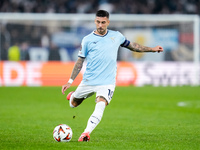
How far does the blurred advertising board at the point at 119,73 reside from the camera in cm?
2381

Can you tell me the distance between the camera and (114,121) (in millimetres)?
11648

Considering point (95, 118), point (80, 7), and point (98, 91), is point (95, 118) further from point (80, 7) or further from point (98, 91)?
point (80, 7)

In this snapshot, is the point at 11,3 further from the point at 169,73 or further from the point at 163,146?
the point at 163,146

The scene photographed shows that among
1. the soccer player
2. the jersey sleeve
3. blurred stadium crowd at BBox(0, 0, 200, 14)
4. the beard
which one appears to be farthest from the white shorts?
blurred stadium crowd at BBox(0, 0, 200, 14)

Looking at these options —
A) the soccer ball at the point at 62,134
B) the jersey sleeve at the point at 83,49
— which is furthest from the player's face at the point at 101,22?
the soccer ball at the point at 62,134

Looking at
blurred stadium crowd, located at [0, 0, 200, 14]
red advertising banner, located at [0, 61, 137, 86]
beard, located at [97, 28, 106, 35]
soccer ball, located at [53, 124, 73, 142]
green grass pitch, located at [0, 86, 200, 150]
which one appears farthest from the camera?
blurred stadium crowd, located at [0, 0, 200, 14]

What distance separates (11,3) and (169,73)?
10985mm

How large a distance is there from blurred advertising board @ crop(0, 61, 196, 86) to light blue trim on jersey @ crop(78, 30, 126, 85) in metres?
15.5

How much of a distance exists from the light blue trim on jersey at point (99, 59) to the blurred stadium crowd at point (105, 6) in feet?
71.5

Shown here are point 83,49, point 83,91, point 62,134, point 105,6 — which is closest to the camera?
point 62,134

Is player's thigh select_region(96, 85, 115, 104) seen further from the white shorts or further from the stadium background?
the stadium background

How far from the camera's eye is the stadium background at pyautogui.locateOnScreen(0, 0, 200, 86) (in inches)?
945

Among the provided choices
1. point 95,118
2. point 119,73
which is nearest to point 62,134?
point 95,118

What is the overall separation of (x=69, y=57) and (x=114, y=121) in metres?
13.3
